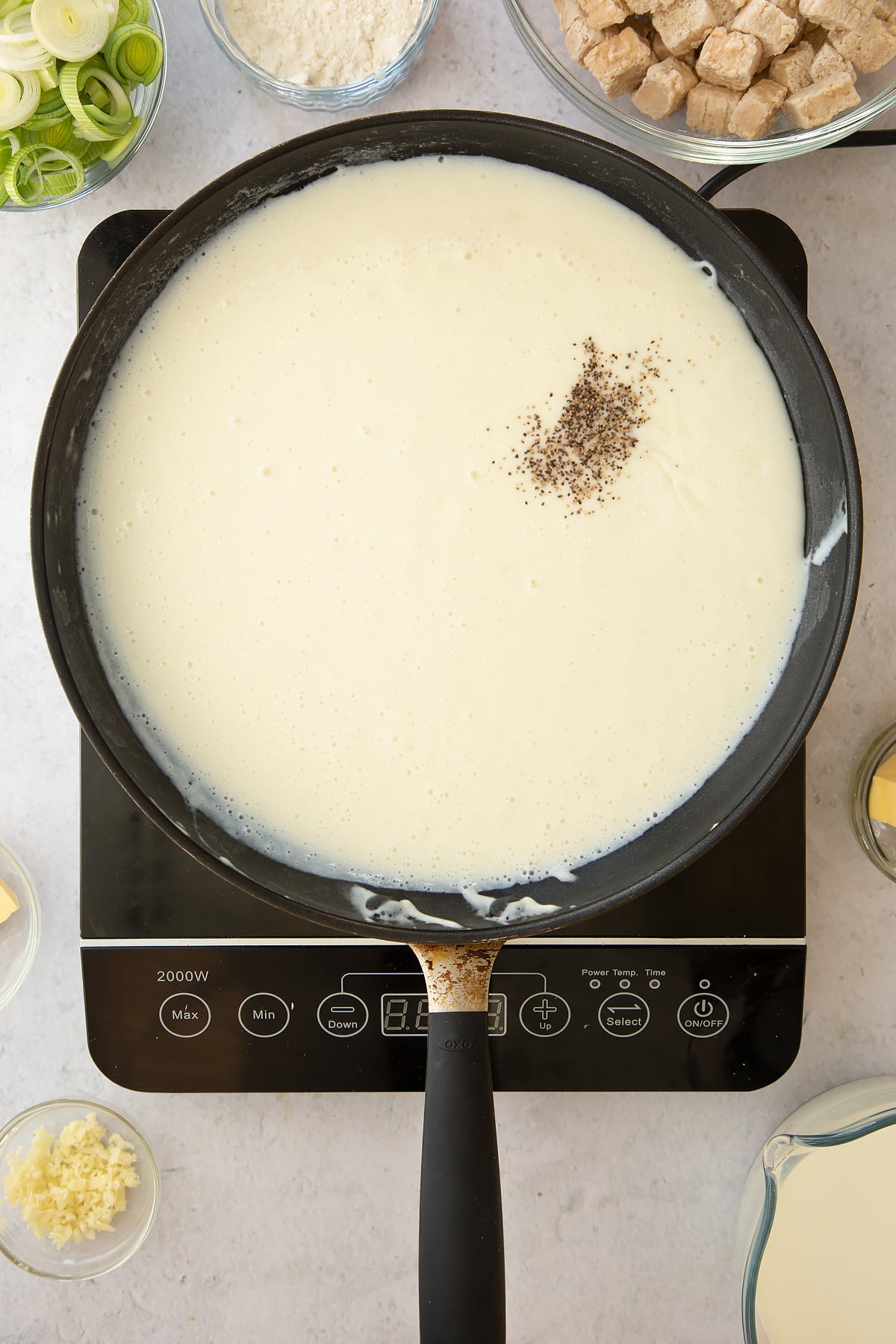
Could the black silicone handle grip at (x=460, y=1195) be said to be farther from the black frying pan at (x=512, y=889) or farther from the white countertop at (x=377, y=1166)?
the white countertop at (x=377, y=1166)

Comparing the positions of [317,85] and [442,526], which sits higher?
[317,85]

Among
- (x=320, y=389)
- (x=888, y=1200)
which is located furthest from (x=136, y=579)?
(x=888, y=1200)

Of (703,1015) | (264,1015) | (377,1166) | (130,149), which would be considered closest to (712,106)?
(130,149)

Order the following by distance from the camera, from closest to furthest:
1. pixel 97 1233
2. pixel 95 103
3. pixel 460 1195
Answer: pixel 460 1195
pixel 95 103
pixel 97 1233

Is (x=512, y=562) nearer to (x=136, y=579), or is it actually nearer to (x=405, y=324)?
(x=405, y=324)

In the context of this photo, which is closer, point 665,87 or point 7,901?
point 665,87

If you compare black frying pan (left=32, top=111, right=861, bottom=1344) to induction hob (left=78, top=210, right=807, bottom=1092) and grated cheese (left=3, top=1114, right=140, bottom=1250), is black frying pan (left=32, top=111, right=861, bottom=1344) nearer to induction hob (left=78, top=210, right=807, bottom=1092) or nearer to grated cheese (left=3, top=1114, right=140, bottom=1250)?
induction hob (left=78, top=210, right=807, bottom=1092)

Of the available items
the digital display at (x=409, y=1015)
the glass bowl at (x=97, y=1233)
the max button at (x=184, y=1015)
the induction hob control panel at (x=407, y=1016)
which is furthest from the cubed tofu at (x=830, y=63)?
the glass bowl at (x=97, y=1233)

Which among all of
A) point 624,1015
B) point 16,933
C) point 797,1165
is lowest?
point 797,1165

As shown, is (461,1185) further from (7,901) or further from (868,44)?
(868,44)
